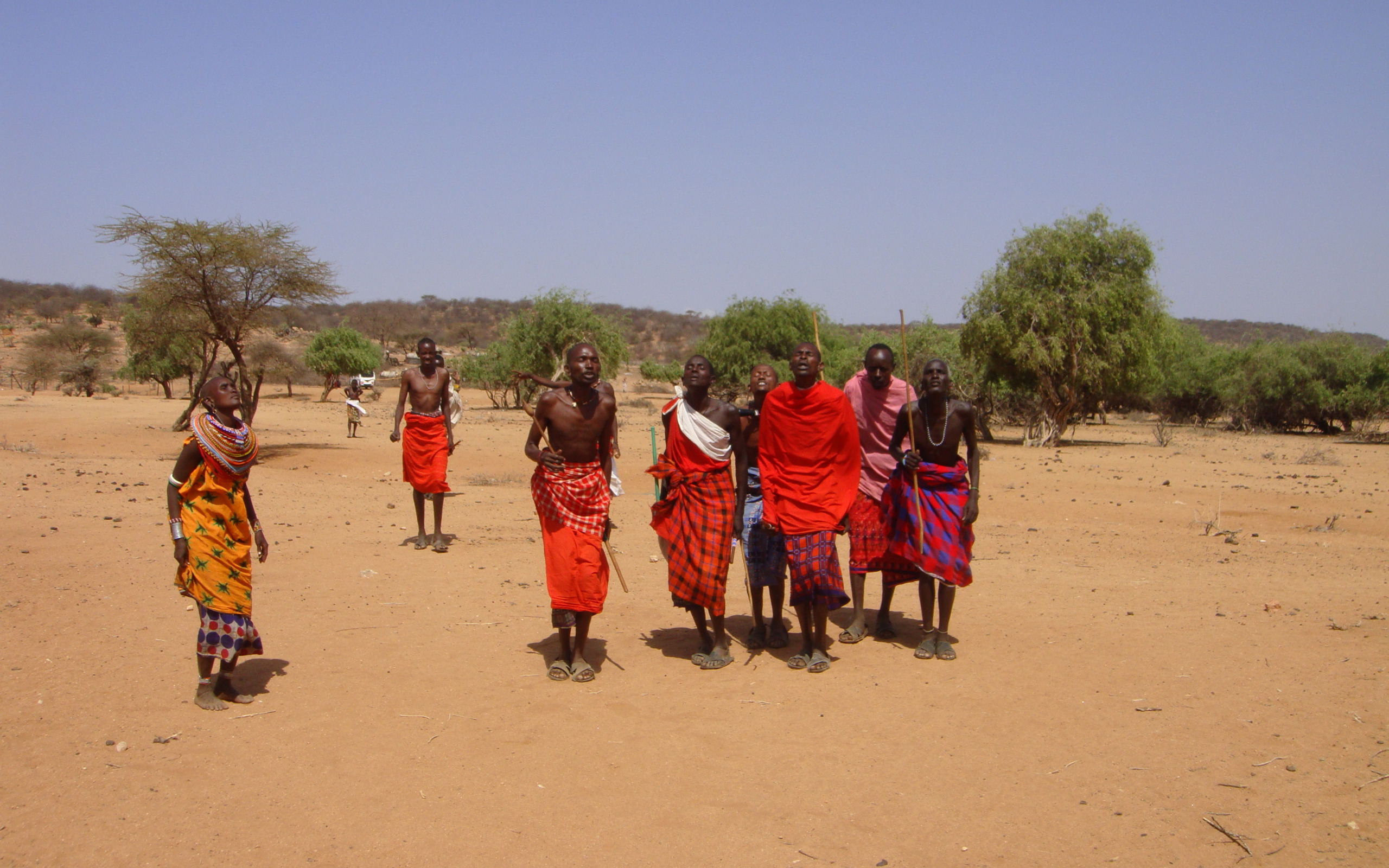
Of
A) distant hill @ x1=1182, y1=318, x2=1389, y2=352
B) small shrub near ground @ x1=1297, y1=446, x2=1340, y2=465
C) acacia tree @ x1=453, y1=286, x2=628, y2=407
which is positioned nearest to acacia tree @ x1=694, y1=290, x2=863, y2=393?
acacia tree @ x1=453, y1=286, x2=628, y2=407

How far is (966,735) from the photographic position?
4.49 metres

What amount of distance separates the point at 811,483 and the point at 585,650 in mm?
1734

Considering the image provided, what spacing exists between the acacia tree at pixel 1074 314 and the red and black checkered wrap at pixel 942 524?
18588 mm

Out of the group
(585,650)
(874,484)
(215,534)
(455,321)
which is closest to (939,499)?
(874,484)

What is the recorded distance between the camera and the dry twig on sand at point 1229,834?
3.45 m

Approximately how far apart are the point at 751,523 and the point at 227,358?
100 ft

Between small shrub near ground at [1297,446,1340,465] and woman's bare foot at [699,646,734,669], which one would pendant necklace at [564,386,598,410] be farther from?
small shrub near ground at [1297,446,1340,465]

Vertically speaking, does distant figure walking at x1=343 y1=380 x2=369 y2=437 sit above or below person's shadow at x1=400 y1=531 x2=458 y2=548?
above

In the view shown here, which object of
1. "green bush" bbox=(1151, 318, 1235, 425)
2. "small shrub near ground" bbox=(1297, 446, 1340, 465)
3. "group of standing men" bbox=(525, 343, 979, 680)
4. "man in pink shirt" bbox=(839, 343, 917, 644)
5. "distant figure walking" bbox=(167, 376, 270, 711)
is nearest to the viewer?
"distant figure walking" bbox=(167, 376, 270, 711)

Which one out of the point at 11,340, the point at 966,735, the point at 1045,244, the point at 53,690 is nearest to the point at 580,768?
the point at 966,735

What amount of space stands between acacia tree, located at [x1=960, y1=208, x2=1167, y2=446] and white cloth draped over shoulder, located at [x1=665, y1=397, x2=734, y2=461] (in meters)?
19.3

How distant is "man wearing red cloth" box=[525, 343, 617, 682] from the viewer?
5195 millimetres

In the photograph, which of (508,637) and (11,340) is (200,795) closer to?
(508,637)

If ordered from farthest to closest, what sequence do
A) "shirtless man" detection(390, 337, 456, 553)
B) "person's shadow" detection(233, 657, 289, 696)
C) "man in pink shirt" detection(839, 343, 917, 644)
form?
1. "shirtless man" detection(390, 337, 456, 553)
2. "man in pink shirt" detection(839, 343, 917, 644)
3. "person's shadow" detection(233, 657, 289, 696)
